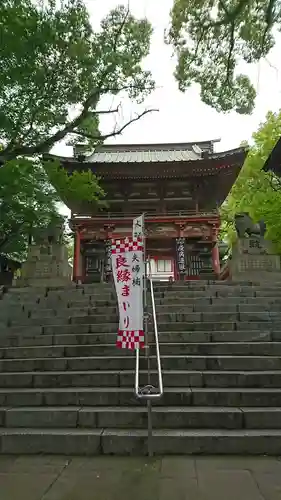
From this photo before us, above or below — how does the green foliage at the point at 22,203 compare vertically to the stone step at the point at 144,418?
above

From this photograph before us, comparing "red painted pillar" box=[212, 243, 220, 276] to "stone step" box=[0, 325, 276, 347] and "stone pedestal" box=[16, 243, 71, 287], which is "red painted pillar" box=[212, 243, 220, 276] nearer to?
"stone pedestal" box=[16, 243, 71, 287]

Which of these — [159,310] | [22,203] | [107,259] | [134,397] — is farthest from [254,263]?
[107,259]

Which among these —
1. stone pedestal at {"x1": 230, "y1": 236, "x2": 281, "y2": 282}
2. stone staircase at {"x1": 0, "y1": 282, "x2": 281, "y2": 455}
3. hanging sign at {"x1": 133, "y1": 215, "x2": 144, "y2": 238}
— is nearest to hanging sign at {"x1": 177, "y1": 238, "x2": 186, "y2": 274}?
stone pedestal at {"x1": 230, "y1": 236, "x2": 281, "y2": 282}

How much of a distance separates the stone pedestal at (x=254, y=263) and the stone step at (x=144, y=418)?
22.5ft

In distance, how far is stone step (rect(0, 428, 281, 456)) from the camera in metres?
3.55

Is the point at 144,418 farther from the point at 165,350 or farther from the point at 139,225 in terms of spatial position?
the point at 139,225

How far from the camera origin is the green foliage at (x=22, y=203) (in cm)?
822

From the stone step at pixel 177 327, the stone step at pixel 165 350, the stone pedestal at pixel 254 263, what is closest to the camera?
the stone step at pixel 165 350

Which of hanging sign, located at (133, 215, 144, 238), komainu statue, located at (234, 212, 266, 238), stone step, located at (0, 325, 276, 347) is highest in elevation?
komainu statue, located at (234, 212, 266, 238)

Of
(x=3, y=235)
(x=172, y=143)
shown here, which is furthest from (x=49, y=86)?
(x=172, y=143)

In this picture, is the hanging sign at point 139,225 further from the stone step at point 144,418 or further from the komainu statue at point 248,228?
the komainu statue at point 248,228

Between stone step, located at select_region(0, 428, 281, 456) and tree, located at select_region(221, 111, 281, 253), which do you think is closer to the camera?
stone step, located at select_region(0, 428, 281, 456)

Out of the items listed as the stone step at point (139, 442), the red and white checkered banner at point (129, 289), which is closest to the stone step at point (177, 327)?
the red and white checkered banner at point (129, 289)

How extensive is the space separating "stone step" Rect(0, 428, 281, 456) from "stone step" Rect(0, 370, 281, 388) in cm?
86
